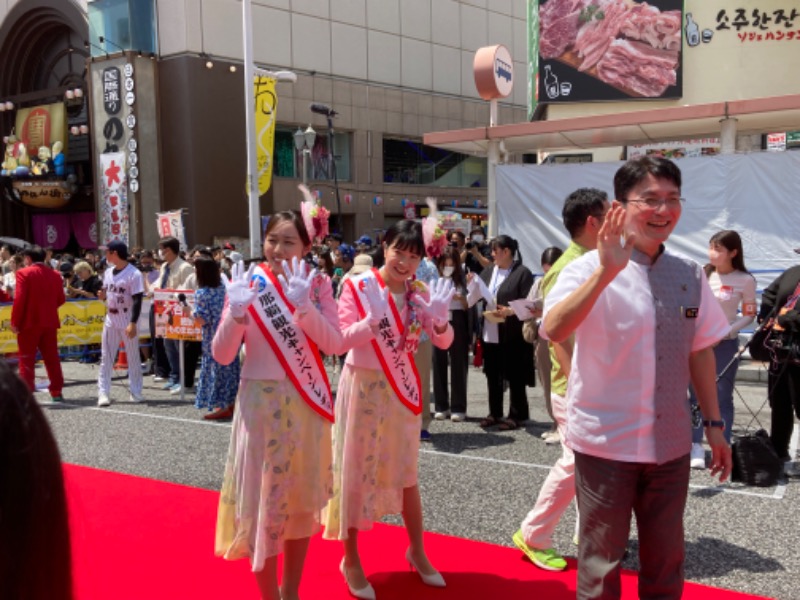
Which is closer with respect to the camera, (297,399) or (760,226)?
(297,399)

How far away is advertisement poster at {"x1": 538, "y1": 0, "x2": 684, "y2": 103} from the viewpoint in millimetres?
15609

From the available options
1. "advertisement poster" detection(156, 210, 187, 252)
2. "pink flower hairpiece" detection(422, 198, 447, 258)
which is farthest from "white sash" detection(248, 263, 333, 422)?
"advertisement poster" detection(156, 210, 187, 252)

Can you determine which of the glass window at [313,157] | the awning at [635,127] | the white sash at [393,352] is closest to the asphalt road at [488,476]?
the white sash at [393,352]

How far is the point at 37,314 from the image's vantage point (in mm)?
8422

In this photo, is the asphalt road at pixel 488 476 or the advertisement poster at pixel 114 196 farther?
the advertisement poster at pixel 114 196

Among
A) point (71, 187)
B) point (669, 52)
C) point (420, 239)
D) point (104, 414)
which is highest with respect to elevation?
point (669, 52)

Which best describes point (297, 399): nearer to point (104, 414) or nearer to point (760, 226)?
point (104, 414)

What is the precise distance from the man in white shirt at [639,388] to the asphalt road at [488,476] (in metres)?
1.44

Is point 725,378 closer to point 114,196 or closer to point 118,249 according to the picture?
point 118,249

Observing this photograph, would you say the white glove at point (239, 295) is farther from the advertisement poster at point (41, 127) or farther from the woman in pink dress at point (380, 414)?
the advertisement poster at point (41, 127)

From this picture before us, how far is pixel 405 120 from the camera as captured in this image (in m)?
27.6

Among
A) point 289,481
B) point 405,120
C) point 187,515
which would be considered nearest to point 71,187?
point 405,120

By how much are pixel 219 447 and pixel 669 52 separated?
43.1 feet

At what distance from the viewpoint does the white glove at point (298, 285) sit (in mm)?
3119
